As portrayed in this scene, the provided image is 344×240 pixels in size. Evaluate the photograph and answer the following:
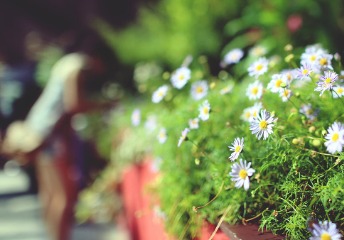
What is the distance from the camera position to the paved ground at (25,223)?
457 centimetres

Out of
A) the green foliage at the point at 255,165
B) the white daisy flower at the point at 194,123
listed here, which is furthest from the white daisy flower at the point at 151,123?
the white daisy flower at the point at 194,123

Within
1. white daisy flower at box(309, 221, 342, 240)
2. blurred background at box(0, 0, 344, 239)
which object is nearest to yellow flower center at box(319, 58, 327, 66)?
white daisy flower at box(309, 221, 342, 240)

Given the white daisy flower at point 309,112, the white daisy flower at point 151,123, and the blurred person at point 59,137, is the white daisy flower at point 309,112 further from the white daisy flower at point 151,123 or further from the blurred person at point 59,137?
the blurred person at point 59,137

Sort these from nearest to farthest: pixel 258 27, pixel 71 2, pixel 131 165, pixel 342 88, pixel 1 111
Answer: pixel 342 88 → pixel 131 165 → pixel 258 27 → pixel 1 111 → pixel 71 2

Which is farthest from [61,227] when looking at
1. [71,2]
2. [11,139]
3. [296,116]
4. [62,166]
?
[71,2]

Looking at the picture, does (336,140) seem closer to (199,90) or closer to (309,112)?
(309,112)

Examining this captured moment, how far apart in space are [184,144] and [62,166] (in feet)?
6.81

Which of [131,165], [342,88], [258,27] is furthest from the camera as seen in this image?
[258,27]

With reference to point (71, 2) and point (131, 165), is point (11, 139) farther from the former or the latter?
point (71, 2)

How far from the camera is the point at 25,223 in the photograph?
5098mm

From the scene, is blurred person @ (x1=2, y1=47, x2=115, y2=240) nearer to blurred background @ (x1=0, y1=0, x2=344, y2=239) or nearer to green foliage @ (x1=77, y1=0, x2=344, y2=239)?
blurred background @ (x1=0, y1=0, x2=344, y2=239)

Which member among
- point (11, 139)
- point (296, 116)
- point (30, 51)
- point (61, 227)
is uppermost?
point (30, 51)

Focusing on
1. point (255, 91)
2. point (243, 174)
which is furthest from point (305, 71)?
point (243, 174)

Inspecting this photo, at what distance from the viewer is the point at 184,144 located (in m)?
2.00
